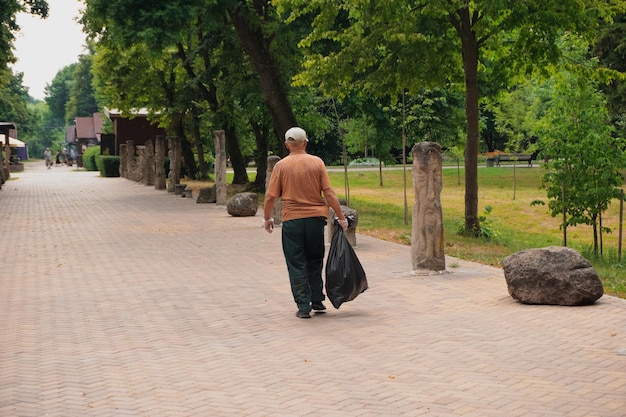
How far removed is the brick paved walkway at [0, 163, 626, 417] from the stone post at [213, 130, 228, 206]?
1253 centimetres

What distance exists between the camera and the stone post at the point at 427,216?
43.7 feet

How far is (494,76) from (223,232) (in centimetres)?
665

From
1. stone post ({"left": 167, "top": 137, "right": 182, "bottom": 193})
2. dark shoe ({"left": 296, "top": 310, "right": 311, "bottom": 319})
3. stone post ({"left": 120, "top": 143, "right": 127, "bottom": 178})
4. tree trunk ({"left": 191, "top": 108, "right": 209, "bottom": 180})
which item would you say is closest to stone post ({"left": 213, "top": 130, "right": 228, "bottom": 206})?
stone post ({"left": 167, "top": 137, "right": 182, "bottom": 193})

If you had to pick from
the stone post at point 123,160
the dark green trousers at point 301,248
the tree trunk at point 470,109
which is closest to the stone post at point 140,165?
the stone post at point 123,160

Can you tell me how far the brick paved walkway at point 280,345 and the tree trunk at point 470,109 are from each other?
5049 mm

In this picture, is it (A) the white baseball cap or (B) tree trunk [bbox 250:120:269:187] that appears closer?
(A) the white baseball cap

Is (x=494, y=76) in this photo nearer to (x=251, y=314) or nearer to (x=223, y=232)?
(x=223, y=232)

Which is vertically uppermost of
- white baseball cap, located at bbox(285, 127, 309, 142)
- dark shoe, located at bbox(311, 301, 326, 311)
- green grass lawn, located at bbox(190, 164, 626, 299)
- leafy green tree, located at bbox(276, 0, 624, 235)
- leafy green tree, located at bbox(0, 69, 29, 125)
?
leafy green tree, located at bbox(0, 69, 29, 125)

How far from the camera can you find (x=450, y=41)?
20.9 meters

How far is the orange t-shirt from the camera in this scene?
10.2 metres

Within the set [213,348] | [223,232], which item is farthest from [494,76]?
[213,348]

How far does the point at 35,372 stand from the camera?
795cm

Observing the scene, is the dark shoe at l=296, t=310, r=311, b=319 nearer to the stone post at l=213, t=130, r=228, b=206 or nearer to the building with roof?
the stone post at l=213, t=130, r=228, b=206

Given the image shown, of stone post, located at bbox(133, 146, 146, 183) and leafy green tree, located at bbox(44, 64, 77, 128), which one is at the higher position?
leafy green tree, located at bbox(44, 64, 77, 128)
